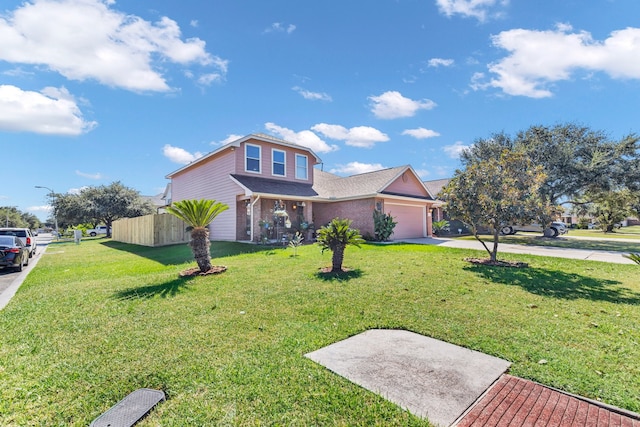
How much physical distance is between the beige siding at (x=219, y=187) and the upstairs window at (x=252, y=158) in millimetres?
811

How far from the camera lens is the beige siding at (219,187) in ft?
54.5

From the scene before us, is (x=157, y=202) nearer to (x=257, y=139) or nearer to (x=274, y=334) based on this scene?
(x=257, y=139)

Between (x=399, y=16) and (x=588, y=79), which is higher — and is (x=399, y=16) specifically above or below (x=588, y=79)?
above

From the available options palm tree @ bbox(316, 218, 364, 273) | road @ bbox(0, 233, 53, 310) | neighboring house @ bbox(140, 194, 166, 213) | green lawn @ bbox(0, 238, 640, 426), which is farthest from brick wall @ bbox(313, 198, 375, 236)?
neighboring house @ bbox(140, 194, 166, 213)

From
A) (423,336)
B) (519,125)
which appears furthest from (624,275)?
(519,125)

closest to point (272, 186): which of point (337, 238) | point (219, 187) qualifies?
point (219, 187)

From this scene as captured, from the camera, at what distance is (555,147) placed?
20000 millimetres

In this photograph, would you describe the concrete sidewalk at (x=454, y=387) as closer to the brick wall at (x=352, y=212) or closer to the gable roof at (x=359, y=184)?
the brick wall at (x=352, y=212)

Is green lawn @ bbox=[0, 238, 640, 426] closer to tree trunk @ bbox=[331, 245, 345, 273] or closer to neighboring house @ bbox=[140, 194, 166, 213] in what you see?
tree trunk @ bbox=[331, 245, 345, 273]

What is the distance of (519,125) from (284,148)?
715 inches

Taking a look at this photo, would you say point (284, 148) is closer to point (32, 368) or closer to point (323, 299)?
point (323, 299)

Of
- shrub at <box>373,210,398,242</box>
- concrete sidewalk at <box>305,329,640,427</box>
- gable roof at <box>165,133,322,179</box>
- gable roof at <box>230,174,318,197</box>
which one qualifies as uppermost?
gable roof at <box>165,133,322,179</box>

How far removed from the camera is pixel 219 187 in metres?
17.7

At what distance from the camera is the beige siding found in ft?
54.5
